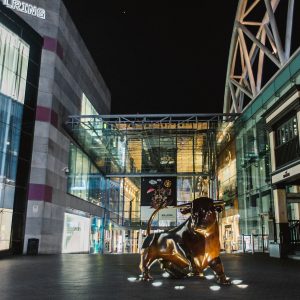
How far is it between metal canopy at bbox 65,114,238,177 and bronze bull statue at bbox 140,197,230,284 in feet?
85.1

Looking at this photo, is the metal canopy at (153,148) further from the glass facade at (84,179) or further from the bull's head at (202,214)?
the bull's head at (202,214)

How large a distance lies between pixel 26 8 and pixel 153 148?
17844 mm

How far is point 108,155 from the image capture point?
36688 millimetres

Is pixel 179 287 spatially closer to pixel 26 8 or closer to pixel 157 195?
pixel 26 8

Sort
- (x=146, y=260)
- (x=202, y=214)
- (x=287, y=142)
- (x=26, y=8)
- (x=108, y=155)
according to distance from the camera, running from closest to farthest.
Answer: (x=202, y=214)
(x=146, y=260)
(x=287, y=142)
(x=26, y=8)
(x=108, y=155)

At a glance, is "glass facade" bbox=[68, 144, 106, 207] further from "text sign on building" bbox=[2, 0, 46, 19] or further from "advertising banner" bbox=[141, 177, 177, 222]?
"text sign on building" bbox=[2, 0, 46, 19]

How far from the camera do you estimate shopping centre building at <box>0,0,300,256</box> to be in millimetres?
21703

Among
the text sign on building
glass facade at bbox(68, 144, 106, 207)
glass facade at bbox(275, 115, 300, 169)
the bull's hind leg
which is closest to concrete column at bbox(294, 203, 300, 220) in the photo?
glass facade at bbox(275, 115, 300, 169)

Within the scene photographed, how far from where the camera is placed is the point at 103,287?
665 cm

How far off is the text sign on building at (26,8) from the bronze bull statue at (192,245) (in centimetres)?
2331

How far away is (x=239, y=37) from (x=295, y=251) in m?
30.5

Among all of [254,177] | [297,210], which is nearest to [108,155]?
[254,177]

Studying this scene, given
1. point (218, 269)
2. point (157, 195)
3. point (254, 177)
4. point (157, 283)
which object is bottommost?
point (157, 283)

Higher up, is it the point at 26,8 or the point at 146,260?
the point at 26,8
